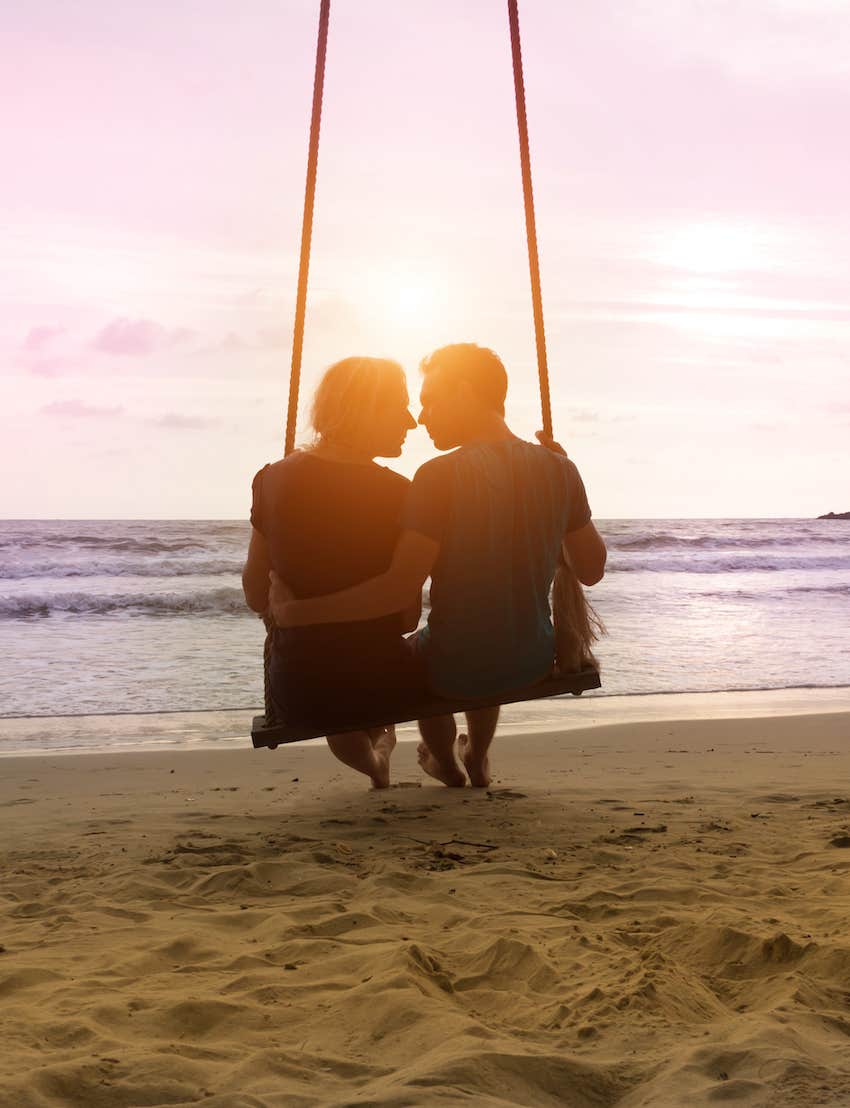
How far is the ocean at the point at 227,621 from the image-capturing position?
690cm

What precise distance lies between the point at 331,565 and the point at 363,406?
1.35 ft

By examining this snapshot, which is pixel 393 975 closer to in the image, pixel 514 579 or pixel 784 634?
pixel 514 579

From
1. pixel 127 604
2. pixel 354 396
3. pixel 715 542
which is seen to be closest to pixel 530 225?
pixel 354 396

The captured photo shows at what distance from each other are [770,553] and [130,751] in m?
19.0

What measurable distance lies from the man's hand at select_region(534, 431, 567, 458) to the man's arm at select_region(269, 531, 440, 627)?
41 cm

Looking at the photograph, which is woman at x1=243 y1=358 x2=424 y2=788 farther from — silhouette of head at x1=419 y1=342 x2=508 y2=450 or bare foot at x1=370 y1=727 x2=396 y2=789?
bare foot at x1=370 y1=727 x2=396 y2=789

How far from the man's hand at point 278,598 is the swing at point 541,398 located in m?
0.06

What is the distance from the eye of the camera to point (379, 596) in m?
3.12

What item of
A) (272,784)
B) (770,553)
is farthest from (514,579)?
(770,553)

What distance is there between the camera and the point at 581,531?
3238 millimetres

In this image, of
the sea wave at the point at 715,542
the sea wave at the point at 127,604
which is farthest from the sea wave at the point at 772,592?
the sea wave at the point at 715,542

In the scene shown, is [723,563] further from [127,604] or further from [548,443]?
[548,443]

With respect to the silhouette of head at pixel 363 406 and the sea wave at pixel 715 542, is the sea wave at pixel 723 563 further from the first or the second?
the silhouette of head at pixel 363 406

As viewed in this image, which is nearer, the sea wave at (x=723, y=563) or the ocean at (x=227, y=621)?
the ocean at (x=227, y=621)
